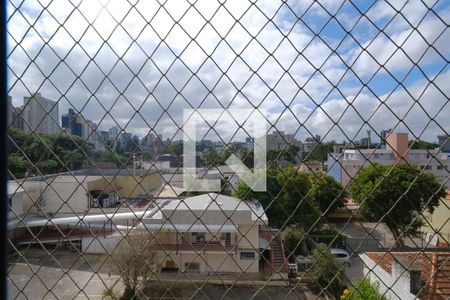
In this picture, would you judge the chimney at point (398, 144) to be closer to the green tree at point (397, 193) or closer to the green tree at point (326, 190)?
the green tree at point (397, 193)

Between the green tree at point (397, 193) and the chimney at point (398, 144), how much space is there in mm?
37

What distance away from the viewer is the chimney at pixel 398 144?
91 centimetres

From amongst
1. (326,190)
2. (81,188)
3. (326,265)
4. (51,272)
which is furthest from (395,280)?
(51,272)

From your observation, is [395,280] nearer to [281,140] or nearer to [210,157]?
[281,140]

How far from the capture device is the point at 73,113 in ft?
3.44

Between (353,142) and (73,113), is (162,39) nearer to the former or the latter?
(73,113)

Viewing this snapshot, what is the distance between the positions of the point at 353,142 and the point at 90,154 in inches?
29.9

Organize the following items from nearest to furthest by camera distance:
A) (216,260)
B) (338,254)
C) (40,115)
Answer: (40,115)
(338,254)
(216,260)

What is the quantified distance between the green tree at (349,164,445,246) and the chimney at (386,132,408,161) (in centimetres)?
4

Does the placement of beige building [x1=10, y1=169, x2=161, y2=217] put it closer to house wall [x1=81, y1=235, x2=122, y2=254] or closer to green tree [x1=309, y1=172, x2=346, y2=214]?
house wall [x1=81, y1=235, x2=122, y2=254]

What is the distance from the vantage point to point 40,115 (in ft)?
3.54

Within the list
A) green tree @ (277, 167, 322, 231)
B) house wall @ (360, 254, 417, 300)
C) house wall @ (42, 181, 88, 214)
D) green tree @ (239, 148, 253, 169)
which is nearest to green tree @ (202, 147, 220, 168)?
green tree @ (239, 148, 253, 169)

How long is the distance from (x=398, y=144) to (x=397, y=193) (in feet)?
0.79

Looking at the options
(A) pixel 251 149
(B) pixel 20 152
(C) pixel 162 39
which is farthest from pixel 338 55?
(B) pixel 20 152
